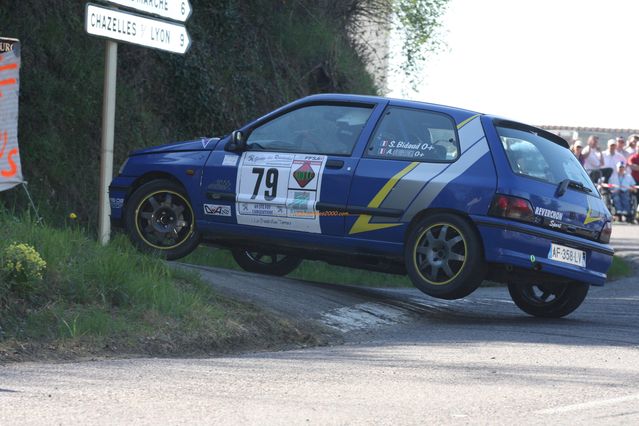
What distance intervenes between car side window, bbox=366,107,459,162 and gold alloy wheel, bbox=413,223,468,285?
0.64 meters

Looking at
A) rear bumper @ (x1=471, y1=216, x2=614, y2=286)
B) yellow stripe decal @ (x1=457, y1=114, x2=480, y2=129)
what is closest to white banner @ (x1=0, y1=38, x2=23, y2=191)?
yellow stripe decal @ (x1=457, y1=114, x2=480, y2=129)

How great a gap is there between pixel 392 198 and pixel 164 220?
2.46 metres

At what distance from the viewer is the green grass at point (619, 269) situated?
1852 cm

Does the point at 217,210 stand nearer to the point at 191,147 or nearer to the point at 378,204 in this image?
the point at 191,147

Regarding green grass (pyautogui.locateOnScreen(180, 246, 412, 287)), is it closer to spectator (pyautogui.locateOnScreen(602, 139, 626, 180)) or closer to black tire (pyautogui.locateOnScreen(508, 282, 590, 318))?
black tire (pyautogui.locateOnScreen(508, 282, 590, 318))

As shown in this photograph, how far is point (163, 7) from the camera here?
12.6m

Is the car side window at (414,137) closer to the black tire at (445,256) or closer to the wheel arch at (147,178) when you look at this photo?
the black tire at (445,256)

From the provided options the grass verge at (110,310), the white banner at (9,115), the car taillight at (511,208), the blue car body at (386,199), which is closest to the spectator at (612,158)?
the blue car body at (386,199)

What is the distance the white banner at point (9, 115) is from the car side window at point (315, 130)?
209cm

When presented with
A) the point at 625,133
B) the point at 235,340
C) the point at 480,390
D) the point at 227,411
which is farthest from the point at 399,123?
the point at 625,133

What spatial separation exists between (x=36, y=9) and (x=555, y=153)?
24.9ft

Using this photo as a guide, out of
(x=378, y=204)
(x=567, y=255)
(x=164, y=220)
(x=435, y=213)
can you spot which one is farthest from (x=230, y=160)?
(x=567, y=255)

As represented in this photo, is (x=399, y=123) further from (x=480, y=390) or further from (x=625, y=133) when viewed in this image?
(x=625, y=133)

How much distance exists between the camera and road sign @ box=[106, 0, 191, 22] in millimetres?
12156
